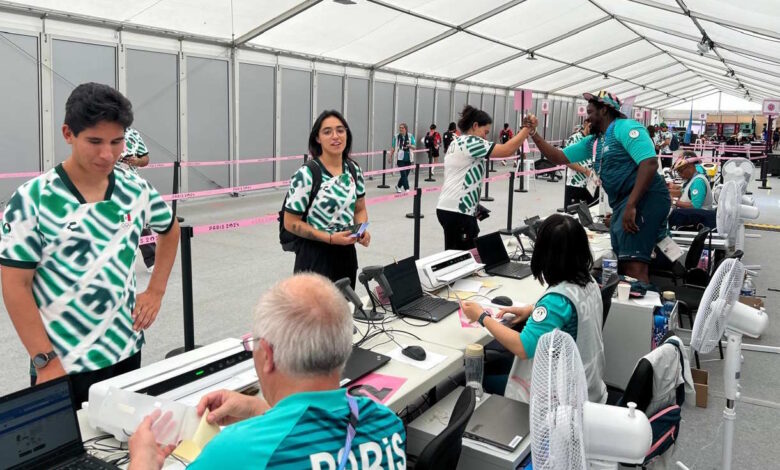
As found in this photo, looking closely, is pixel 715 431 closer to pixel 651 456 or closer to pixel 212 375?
pixel 651 456

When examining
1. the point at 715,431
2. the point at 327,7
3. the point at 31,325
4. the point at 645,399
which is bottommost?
the point at 715,431

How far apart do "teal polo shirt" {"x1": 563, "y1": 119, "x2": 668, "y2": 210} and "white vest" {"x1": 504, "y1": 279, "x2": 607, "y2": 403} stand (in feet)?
5.24

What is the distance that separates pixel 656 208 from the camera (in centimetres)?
380

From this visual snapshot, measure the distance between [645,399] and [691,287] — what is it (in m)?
3.10

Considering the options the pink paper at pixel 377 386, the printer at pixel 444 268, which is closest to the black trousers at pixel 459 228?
the printer at pixel 444 268

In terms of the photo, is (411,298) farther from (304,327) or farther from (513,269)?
(304,327)

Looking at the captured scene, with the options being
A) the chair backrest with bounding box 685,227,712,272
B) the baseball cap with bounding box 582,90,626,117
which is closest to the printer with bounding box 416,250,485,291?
the baseball cap with bounding box 582,90,626,117

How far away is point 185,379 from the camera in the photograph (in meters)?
1.84

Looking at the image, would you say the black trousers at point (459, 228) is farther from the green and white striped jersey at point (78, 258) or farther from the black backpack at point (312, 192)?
the green and white striped jersey at point (78, 258)

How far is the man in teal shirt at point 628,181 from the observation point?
367cm

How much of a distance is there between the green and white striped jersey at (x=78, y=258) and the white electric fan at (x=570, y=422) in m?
1.30

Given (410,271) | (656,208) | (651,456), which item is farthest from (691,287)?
(651,456)

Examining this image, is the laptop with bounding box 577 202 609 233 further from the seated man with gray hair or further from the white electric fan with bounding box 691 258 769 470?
the seated man with gray hair

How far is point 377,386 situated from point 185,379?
0.66m
